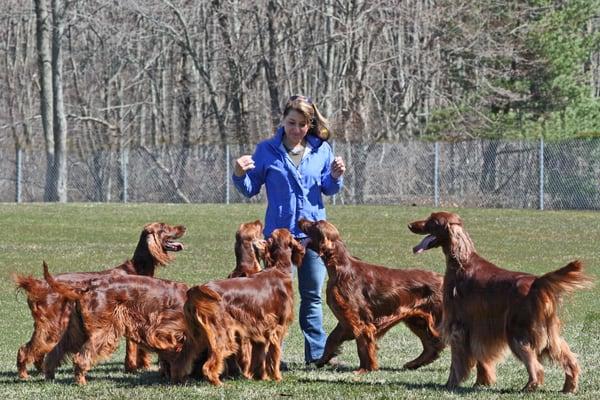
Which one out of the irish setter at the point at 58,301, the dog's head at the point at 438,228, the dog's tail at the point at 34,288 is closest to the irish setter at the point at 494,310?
the dog's head at the point at 438,228

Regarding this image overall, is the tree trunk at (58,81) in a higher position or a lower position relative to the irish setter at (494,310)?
higher

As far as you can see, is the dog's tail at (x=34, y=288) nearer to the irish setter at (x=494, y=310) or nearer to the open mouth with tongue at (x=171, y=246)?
the open mouth with tongue at (x=171, y=246)

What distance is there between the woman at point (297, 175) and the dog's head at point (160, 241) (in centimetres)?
82

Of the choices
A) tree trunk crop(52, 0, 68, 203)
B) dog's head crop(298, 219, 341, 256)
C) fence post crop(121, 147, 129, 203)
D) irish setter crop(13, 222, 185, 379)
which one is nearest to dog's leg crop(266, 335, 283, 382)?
dog's head crop(298, 219, 341, 256)

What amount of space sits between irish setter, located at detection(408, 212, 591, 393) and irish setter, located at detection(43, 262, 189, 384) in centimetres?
198

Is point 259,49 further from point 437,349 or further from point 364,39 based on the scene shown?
point 437,349

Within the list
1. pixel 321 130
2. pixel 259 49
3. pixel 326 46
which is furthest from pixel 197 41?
pixel 321 130

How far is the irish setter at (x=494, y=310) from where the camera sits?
7.53m

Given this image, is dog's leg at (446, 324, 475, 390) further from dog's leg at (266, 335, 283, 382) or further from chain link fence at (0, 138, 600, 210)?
chain link fence at (0, 138, 600, 210)

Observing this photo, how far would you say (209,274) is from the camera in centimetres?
1825

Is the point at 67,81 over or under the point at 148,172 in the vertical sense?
over

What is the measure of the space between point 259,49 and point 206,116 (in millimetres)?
4365

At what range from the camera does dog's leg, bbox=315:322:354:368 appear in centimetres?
930

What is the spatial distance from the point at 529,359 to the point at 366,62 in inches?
1259
